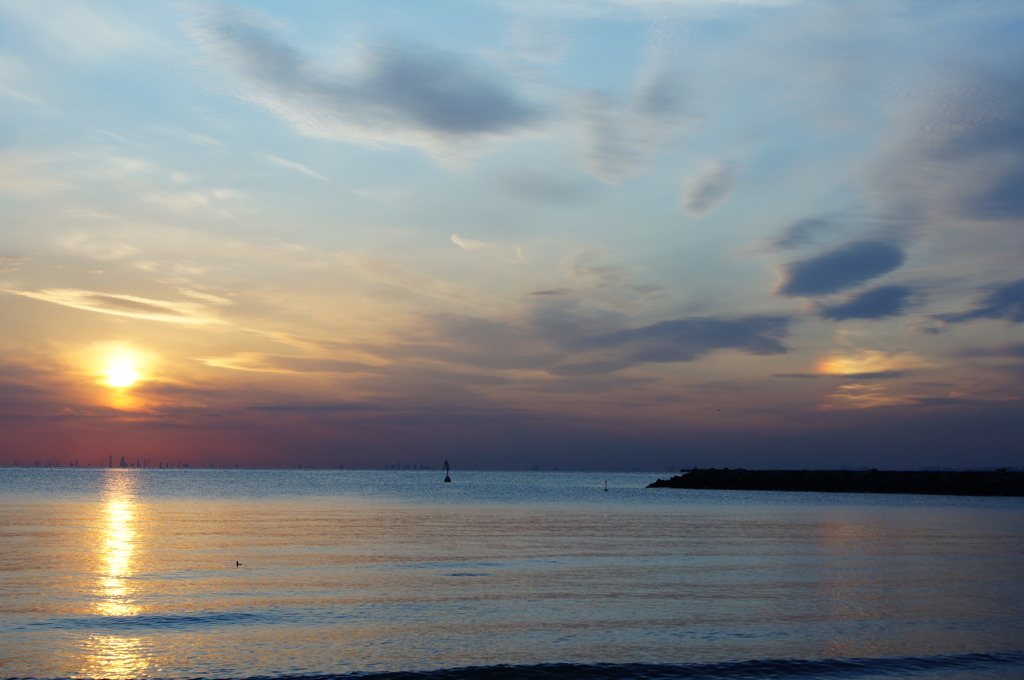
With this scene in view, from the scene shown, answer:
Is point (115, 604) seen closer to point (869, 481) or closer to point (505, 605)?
point (505, 605)

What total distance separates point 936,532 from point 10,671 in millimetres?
67279

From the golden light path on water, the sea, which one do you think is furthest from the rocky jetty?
the golden light path on water

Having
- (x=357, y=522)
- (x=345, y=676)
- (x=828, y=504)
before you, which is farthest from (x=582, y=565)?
(x=828, y=504)

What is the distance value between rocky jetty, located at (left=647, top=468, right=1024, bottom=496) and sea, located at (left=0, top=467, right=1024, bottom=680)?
325ft

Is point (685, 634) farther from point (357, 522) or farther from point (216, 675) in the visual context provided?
point (357, 522)

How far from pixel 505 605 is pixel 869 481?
154376 mm

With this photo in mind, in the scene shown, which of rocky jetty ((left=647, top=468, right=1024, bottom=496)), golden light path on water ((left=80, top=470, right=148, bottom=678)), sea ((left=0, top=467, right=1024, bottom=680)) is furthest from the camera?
rocky jetty ((left=647, top=468, right=1024, bottom=496))

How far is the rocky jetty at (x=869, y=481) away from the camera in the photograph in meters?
149

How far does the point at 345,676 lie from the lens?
2252 centimetres

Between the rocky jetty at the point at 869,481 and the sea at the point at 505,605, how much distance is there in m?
98.9

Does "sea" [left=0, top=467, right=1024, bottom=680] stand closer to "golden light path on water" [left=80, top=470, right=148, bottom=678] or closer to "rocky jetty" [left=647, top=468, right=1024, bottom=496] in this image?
"golden light path on water" [left=80, top=470, right=148, bottom=678]

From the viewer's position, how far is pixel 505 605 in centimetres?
3241

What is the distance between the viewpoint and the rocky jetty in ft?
490

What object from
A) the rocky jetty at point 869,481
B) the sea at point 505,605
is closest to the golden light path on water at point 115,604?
the sea at point 505,605
